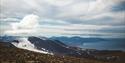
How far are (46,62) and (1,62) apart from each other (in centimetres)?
2743

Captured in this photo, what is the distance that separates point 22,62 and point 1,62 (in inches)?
418

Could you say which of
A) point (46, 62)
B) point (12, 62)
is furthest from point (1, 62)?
point (46, 62)

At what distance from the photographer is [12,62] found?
114 m

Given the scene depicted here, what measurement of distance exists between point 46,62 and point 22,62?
16.9m

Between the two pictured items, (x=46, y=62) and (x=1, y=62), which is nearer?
(x=1, y=62)

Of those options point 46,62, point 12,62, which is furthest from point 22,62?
point 46,62

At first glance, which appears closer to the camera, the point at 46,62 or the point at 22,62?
the point at 22,62

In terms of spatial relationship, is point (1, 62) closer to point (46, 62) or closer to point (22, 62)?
point (22, 62)

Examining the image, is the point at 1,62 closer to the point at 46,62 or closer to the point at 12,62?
the point at 12,62

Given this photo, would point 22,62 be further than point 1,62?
Yes

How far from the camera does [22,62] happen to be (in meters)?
115

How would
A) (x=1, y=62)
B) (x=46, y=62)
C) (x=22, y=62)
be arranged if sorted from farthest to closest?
(x=46, y=62) < (x=22, y=62) < (x=1, y=62)

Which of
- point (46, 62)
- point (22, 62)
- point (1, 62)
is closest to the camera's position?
point (1, 62)

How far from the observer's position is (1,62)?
354 ft
